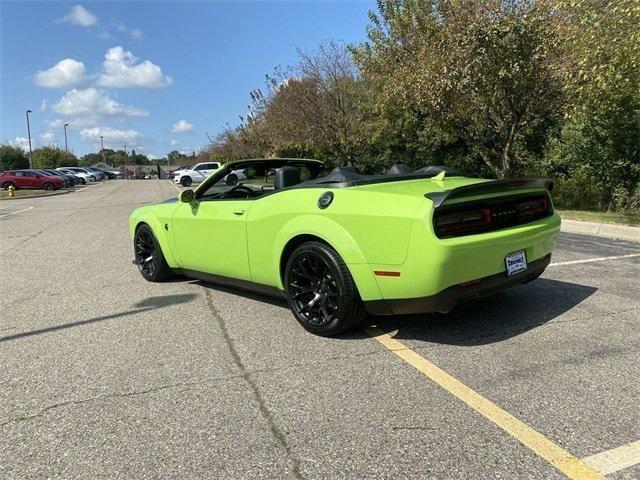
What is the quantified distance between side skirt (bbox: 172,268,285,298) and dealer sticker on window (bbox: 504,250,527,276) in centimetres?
186

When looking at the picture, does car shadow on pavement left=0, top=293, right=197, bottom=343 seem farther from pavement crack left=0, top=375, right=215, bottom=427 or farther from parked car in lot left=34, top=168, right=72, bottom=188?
parked car in lot left=34, top=168, right=72, bottom=188

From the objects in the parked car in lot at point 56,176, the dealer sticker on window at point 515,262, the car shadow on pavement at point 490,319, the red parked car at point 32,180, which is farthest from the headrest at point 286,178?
the parked car in lot at point 56,176

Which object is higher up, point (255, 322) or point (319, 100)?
point (319, 100)

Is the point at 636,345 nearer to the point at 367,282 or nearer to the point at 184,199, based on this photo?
the point at 367,282

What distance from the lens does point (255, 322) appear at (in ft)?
15.0

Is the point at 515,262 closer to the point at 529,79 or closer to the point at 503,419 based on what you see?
the point at 503,419

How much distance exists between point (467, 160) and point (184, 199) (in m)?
18.9

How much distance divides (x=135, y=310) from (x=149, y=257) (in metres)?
1.42

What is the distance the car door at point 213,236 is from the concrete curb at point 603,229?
7.26 meters

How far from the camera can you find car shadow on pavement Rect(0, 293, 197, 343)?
454 centimetres

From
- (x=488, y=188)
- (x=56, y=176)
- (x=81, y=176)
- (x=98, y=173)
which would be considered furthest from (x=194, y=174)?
(x=488, y=188)

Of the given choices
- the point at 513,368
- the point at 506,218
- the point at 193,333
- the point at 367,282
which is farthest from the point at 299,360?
the point at 506,218

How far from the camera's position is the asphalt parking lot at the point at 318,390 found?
250 centimetres

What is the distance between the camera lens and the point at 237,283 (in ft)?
16.4
